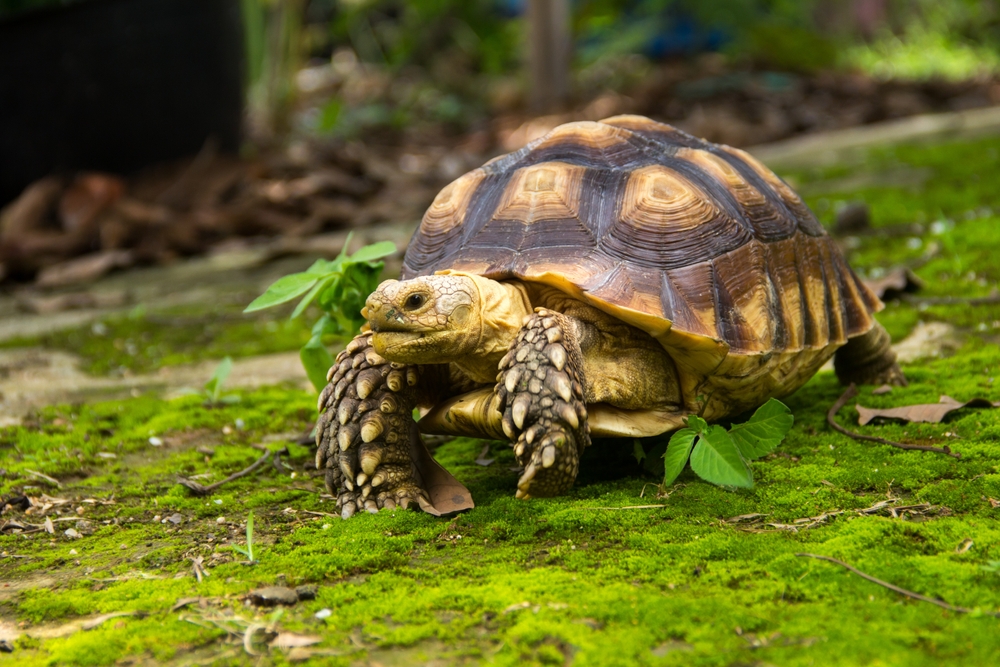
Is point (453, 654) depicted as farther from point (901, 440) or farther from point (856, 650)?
point (901, 440)

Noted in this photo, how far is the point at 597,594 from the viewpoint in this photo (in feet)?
5.27

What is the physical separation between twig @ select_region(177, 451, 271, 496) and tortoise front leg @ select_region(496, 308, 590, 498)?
78cm

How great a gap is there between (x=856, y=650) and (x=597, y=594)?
1.34ft

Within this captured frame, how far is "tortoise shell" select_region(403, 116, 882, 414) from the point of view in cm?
218

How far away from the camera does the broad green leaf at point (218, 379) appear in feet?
9.66

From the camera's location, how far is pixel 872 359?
2.73 meters

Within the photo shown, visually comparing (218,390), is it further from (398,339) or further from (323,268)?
(398,339)

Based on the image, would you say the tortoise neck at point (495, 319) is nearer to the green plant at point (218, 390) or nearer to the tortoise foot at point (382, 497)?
the tortoise foot at point (382, 497)

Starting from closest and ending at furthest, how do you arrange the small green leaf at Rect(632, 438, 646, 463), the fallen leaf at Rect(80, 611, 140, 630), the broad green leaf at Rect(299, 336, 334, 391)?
the fallen leaf at Rect(80, 611, 140, 630)
the small green leaf at Rect(632, 438, 646, 463)
the broad green leaf at Rect(299, 336, 334, 391)

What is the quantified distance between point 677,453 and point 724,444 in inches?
4.0

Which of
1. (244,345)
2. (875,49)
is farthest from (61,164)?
(875,49)

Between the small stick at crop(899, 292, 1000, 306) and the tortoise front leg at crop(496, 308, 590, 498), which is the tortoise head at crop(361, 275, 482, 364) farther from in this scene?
the small stick at crop(899, 292, 1000, 306)

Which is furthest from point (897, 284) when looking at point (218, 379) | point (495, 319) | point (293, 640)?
point (293, 640)

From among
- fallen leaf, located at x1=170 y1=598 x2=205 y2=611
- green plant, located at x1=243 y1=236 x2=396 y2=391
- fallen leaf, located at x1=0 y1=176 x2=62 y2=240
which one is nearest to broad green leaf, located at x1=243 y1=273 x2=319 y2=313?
green plant, located at x1=243 y1=236 x2=396 y2=391
